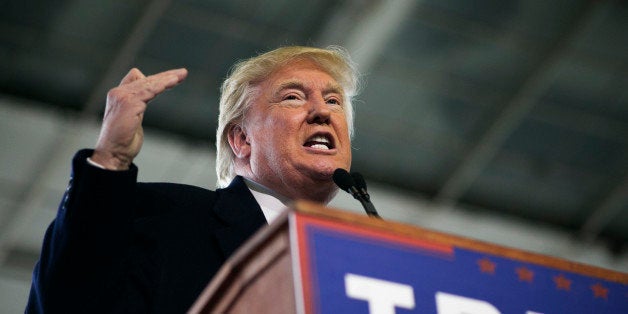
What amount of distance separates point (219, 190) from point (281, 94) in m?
0.48

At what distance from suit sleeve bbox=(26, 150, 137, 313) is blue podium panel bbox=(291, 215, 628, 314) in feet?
2.20

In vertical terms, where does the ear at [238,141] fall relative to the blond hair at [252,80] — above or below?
below

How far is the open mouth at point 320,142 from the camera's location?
269cm

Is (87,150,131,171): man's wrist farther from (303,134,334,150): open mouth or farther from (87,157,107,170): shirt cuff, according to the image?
(303,134,334,150): open mouth

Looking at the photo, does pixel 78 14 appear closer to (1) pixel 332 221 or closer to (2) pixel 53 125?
(2) pixel 53 125

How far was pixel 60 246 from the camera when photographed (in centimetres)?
196

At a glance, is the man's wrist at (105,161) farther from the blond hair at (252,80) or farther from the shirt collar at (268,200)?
the blond hair at (252,80)

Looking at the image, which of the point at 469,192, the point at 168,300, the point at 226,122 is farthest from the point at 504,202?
the point at 168,300

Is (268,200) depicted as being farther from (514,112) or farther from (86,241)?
(514,112)

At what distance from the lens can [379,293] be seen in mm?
1356

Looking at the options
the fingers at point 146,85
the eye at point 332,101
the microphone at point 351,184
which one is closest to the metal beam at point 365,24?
the eye at point 332,101

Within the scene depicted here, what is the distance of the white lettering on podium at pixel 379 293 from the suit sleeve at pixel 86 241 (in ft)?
2.31

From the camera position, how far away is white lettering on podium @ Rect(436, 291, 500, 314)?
1.39m

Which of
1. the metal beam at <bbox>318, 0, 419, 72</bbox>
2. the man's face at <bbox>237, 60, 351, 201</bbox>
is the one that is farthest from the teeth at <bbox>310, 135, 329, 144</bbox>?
the metal beam at <bbox>318, 0, 419, 72</bbox>
